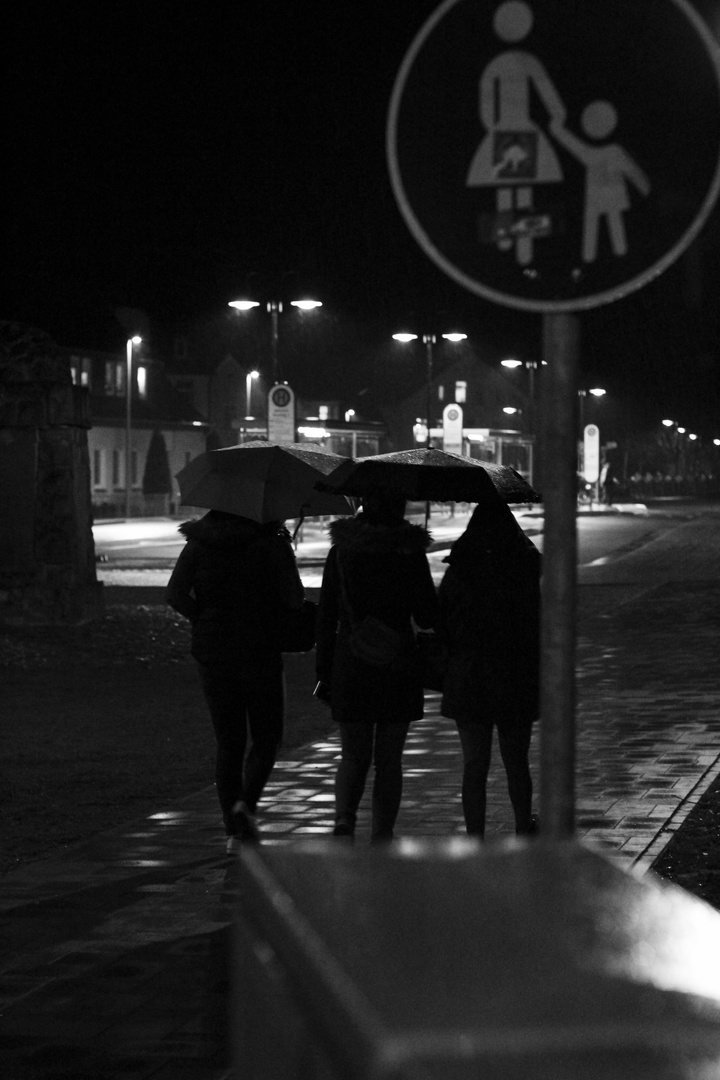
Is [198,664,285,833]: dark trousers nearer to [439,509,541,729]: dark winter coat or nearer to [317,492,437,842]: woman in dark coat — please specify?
[317,492,437,842]: woman in dark coat

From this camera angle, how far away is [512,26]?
3383mm

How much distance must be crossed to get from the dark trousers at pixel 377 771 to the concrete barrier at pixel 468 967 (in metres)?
5.27

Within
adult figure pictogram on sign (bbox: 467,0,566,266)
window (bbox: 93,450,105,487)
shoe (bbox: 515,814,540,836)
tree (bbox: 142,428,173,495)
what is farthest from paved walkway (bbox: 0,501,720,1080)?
window (bbox: 93,450,105,487)

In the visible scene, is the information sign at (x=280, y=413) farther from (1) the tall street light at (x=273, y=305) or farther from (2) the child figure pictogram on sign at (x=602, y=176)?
(2) the child figure pictogram on sign at (x=602, y=176)

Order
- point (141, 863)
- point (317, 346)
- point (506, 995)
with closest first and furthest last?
point (506, 995) < point (141, 863) < point (317, 346)

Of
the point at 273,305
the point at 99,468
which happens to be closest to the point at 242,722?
the point at 273,305

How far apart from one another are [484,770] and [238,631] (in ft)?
4.35

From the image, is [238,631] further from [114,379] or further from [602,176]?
[114,379]

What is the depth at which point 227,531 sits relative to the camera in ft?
27.7

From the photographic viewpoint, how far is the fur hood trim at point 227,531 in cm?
842

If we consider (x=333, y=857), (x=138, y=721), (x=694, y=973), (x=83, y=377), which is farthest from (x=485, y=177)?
(x=83, y=377)

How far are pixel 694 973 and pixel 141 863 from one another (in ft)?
20.3

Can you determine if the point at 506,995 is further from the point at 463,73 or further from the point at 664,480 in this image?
the point at 664,480

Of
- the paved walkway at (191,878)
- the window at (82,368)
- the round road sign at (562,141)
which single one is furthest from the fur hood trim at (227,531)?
the window at (82,368)
